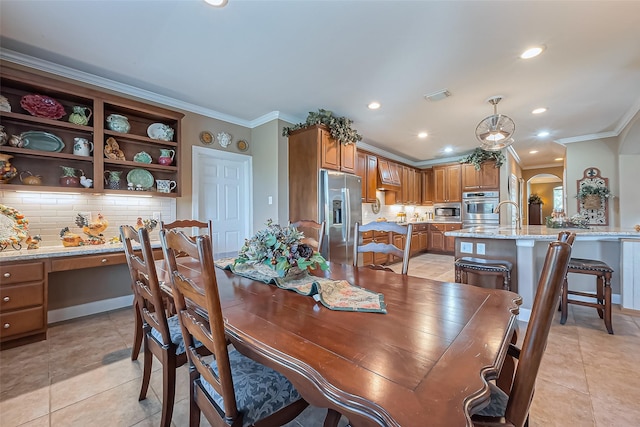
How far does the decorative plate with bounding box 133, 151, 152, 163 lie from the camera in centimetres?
306

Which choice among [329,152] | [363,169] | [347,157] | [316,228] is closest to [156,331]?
[316,228]

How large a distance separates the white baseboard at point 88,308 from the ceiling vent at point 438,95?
4420 millimetres

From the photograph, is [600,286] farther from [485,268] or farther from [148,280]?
[148,280]

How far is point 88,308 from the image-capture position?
2.86m

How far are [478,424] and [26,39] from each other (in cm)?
→ 387

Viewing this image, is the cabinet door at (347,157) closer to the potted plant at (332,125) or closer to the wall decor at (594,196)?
the potted plant at (332,125)

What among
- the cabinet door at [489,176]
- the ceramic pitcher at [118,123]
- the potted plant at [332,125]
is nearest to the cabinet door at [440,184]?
the cabinet door at [489,176]

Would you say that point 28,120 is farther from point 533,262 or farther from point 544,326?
point 533,262

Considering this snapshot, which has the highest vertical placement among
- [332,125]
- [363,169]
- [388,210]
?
[332,125]

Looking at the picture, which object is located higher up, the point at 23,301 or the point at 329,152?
the point at 329,152

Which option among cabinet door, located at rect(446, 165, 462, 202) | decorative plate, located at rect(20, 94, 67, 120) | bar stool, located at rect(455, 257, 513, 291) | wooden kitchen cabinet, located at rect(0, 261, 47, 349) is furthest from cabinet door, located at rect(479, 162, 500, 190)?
wooden kitchen cabinet, located at rect(0, 261, 47, 349)

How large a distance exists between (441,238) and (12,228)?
23.6ft

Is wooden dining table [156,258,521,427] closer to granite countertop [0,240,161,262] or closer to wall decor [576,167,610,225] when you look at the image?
granite countertop [0,240,161,262]

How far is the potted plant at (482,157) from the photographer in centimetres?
569
